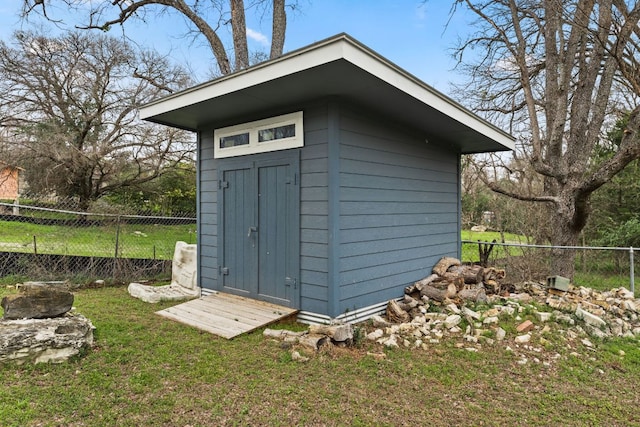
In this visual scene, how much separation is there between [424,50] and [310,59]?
685 cm

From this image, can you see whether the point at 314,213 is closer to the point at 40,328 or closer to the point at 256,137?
the point at 256,137

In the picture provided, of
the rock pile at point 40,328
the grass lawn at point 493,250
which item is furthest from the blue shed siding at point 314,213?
the grass lawn at point 493,250

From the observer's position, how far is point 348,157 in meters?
3.61

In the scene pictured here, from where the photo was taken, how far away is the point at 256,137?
4109 mm

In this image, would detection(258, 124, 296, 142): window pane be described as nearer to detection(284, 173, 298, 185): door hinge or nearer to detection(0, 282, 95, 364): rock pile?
detection(284, 173, 298, 185): door hinge

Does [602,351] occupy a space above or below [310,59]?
below

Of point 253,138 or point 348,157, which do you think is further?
point 253,138

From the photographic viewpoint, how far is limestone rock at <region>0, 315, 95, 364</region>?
8.44 ft

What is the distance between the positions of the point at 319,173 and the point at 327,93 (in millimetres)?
758

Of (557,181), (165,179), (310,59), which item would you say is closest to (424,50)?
(557,181)

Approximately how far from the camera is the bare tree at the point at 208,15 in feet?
26.7

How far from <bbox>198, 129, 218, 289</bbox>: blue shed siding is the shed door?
0.67 ft

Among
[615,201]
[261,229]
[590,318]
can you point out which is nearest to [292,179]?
[261,229]

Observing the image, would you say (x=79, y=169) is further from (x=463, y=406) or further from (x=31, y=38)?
(x=463, y=406)
